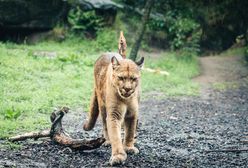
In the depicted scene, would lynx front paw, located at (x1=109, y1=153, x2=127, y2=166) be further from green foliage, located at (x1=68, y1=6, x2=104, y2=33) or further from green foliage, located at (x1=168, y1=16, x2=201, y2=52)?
green foliage, located at (x1=168, y1=16, x2=201, y2=52)

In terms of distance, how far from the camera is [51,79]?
1237 centimetres

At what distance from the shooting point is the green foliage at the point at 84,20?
19.0 meters

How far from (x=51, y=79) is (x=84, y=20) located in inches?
284

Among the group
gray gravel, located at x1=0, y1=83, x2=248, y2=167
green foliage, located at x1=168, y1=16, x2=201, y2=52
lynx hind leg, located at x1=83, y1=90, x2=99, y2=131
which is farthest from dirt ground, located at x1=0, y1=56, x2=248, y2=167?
green foliage, located at x1=168, y1=16, x2=201, y2=52

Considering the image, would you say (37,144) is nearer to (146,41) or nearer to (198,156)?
(198,156)

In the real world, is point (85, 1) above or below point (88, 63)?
above

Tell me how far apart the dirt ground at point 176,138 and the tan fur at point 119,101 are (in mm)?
222

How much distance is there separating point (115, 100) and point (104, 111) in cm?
61

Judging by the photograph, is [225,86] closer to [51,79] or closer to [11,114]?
[51,79]

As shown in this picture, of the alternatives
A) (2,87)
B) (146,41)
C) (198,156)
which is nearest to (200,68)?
(146,41)

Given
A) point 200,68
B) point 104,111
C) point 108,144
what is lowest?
point 200,68

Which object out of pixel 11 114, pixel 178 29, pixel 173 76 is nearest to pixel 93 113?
pixel 11 114

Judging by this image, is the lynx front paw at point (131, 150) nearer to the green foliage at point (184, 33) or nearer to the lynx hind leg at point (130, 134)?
the lynx hind leg at point (130, 134)

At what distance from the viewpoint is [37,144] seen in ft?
23.4
